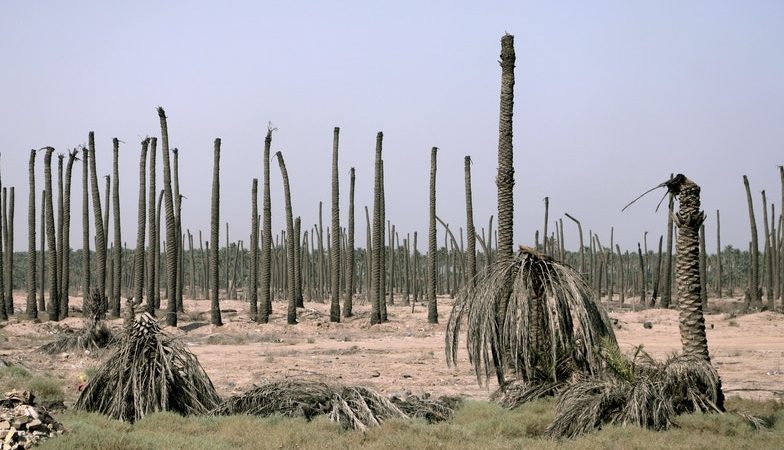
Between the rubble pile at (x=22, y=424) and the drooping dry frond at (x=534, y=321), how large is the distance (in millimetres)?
5968

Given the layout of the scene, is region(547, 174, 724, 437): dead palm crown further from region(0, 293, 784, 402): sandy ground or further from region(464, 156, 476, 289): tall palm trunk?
region(464, 156, 476, 289): tall palm trunk

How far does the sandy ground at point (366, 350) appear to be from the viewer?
1681cm

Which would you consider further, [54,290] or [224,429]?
[54,290]

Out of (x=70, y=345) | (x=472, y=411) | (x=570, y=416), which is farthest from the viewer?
(x=70, y=345)

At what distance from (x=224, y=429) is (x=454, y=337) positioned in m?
4.02

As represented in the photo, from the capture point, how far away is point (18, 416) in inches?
410

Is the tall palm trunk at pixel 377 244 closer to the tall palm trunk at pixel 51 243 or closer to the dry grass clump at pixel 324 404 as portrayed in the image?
the tall palm trunk at pixel 51 243

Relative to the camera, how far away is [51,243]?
3303 cm

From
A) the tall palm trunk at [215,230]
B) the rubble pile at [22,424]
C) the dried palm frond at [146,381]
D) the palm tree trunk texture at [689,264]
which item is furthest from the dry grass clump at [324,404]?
the tall palm trunk at [215,230]

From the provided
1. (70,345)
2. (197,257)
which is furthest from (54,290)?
(197,257)

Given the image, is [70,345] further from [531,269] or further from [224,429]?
[531,269]

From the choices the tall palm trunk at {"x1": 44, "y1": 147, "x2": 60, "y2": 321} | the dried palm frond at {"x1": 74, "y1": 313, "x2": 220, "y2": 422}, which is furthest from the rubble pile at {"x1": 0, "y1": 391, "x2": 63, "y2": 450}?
the tall palm trunk at {"x1": 44, "y1": 147, "x2": 60, "y2": 321}

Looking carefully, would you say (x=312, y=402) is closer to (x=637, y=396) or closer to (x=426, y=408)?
(x=426, y=408)

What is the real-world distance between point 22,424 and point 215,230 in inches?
808
